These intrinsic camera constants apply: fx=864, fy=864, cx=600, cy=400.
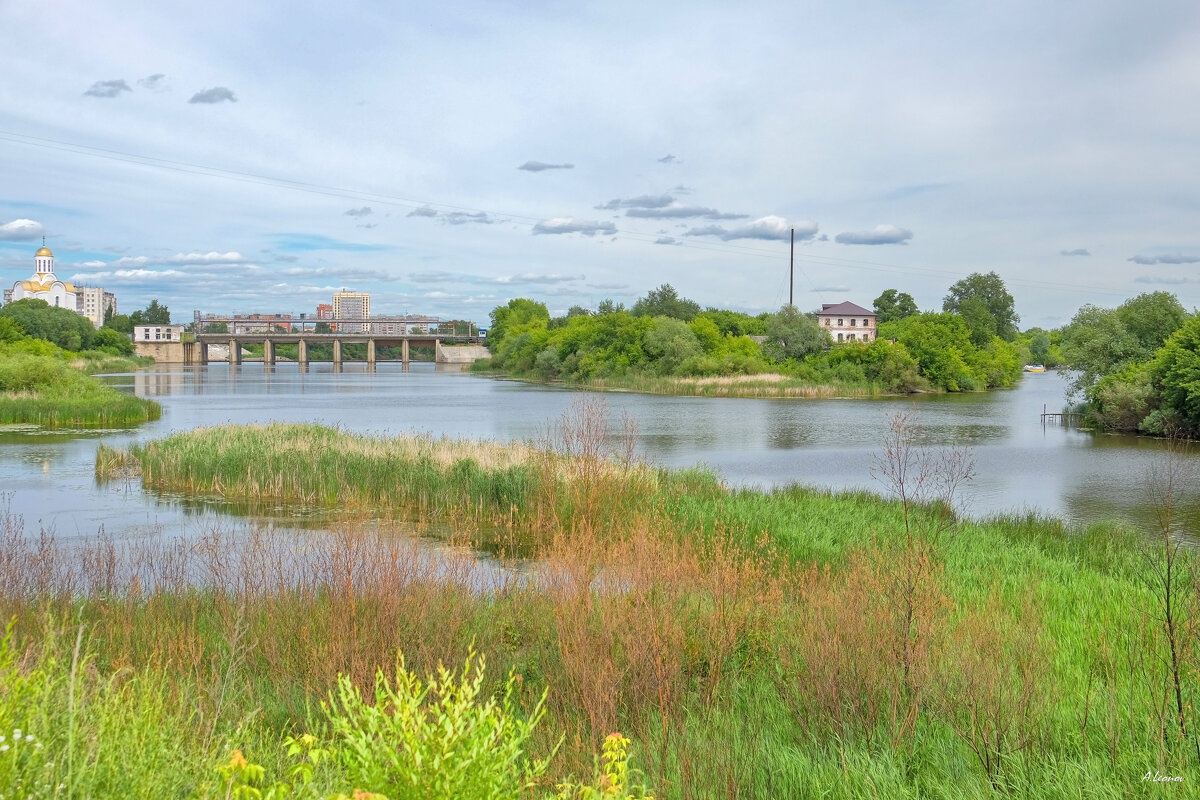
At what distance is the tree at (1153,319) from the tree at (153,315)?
169 meters

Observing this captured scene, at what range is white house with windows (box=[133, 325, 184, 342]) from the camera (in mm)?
145500

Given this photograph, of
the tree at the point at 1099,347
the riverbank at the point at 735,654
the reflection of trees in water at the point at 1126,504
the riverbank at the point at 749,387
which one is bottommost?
the reflection of trees in water at the point at 1126,504

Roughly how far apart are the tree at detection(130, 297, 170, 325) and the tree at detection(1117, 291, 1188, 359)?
168919 millimetres

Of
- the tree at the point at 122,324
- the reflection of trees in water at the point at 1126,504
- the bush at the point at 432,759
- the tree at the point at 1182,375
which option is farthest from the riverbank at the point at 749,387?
the tree at the point at 122,324

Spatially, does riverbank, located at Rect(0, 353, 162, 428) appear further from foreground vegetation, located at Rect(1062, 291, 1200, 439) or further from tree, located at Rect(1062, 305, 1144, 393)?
tree, located at Rect(1062, 305, 1144, 393)

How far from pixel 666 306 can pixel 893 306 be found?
38.3 meters

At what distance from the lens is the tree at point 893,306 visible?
123750mm

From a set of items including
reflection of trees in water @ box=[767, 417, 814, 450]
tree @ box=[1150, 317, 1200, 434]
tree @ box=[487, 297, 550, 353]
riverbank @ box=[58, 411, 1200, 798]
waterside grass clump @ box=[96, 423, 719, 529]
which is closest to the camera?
riverbank @ box=[58, 411, 1200, 798]

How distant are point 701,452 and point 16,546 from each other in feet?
71.7

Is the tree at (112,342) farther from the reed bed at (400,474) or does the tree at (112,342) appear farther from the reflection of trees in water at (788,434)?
the reed bed at (400,474)

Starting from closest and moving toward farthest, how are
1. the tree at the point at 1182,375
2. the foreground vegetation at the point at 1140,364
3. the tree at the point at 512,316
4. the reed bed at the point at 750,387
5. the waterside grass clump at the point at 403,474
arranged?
the waterside grass clump at the point at 403,474 → the tree at the point at 1182,375 → the foreground vegetation at the point at 1140,364 → the reed bed at the point at 750,387 → the tree at the point at 512,316

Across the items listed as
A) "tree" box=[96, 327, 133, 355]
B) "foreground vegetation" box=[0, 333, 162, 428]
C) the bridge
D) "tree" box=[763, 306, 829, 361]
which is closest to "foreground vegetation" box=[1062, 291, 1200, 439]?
"tree" box=[763, 306, 829, 361]

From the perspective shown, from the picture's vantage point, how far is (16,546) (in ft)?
32.3

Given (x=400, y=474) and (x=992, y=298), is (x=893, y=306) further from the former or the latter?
(x=400, y=474)
